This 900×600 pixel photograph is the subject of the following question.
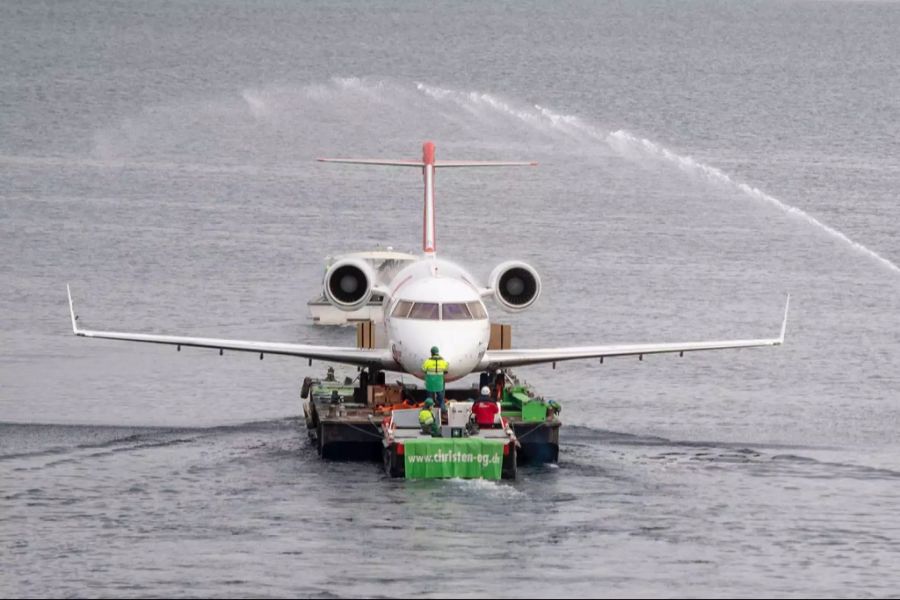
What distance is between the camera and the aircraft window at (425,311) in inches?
2491

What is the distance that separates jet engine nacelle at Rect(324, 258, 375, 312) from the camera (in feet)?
224

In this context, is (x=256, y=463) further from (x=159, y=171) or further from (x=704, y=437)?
(x=159, y=171)

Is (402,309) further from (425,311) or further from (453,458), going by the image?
(453,458)

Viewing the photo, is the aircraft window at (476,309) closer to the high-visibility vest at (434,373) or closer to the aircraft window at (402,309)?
the aircraft window at (402,309)

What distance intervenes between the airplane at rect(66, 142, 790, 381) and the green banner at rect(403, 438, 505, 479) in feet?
12.2

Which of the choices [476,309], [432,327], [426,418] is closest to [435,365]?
[432,327]

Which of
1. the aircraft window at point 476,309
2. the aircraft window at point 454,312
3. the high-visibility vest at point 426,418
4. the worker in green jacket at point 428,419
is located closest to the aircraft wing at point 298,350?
the aircraft window at point 454,312

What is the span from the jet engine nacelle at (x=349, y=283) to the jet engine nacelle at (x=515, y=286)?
155 inches

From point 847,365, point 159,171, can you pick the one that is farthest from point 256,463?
point 159,171

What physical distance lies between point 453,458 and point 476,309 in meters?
5.65

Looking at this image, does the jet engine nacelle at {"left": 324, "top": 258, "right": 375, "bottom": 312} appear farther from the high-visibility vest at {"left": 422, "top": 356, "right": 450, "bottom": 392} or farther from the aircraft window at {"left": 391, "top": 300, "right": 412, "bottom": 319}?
the high-visibility vest at {"left": 422, "top": 356, "right": 450, "bottom": 392}

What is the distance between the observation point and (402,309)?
64.2 meters

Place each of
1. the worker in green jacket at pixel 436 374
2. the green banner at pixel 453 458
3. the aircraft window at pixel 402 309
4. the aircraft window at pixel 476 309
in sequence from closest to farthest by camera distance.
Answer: the green banner at pixel 453 458 < the worker in green jacket at pixel 436 374 < the aircraft window at pixel 476 309 < the aircraft window at pixel 402 309

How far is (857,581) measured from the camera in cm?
5125
